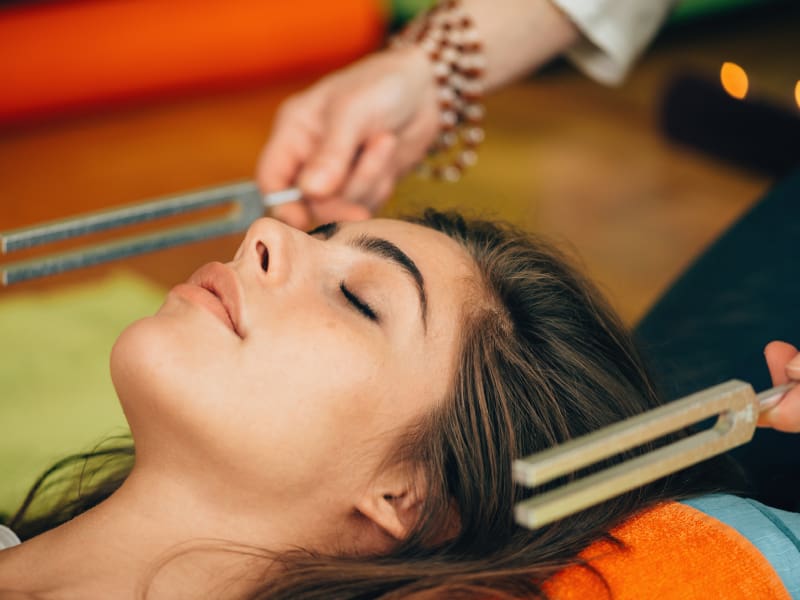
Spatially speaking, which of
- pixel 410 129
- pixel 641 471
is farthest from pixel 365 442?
pixel 410 129

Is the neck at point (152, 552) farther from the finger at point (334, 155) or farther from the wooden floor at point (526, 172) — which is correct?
the wooden floor at point (526, 172)

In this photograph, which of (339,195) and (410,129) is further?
(410,129)

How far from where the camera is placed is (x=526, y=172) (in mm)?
3039

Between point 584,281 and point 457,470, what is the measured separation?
0.33m

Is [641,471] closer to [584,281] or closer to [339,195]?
[584,281]

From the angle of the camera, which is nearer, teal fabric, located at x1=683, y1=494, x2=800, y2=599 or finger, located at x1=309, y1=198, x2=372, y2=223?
teal fabric, located at x1=683, y1=494, x2=800, y2=599

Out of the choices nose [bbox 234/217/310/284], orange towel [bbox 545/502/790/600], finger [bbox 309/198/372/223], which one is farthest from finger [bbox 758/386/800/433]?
finger [bbox 309/198/372/223]

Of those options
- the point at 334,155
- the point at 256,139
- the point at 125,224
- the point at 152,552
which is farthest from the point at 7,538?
the point at 256,139

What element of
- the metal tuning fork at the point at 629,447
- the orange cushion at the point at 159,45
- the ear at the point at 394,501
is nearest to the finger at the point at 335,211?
the ear at the point at 394,501

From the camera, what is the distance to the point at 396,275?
110 centimetres

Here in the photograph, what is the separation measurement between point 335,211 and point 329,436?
1.76 feet

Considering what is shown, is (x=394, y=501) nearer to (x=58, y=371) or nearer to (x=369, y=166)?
(x=369, y=166)

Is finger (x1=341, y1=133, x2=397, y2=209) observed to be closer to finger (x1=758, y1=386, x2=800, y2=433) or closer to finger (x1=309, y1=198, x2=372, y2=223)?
finger (x1=309, y1=198, x2=372, y2=223)

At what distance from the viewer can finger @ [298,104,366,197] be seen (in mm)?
1507
